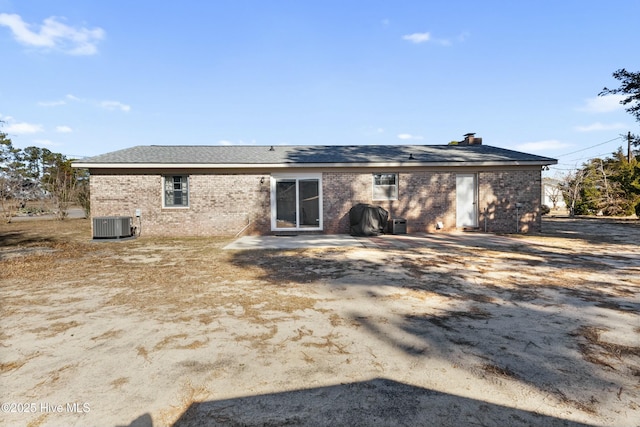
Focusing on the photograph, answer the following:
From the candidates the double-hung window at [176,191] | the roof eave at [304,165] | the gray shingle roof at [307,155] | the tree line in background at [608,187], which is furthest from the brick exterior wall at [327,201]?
the tree line in background at [608,187]

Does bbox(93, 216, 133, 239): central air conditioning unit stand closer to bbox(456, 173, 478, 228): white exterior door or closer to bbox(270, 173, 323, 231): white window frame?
bbox(270, 173, 323, 231): white window frame

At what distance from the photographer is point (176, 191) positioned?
1196 cm

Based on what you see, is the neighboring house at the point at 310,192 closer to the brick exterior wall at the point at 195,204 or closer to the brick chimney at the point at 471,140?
the brick exterior wall at the point at 195,204

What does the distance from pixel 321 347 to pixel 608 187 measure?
2738cm

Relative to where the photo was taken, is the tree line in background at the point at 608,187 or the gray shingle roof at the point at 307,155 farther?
the tree line in background at the point at 608,187

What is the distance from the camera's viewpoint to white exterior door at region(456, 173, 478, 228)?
40.8 ft

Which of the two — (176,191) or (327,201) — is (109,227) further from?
(327,201)

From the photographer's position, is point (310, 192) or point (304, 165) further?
point (310, 192)

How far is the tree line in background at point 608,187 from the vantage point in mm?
18703

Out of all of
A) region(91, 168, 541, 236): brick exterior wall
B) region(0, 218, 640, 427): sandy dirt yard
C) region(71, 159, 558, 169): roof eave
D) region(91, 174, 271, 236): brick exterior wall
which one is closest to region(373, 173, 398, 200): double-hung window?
region(91, 168, 541, 236): brick exterior wall

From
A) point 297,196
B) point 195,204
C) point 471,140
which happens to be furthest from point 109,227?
point 471,140

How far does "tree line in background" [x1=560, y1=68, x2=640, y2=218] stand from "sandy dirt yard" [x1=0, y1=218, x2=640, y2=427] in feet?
60.4

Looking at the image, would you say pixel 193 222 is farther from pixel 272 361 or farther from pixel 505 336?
pixel 505 336

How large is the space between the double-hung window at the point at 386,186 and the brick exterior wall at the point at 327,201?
22 cm
